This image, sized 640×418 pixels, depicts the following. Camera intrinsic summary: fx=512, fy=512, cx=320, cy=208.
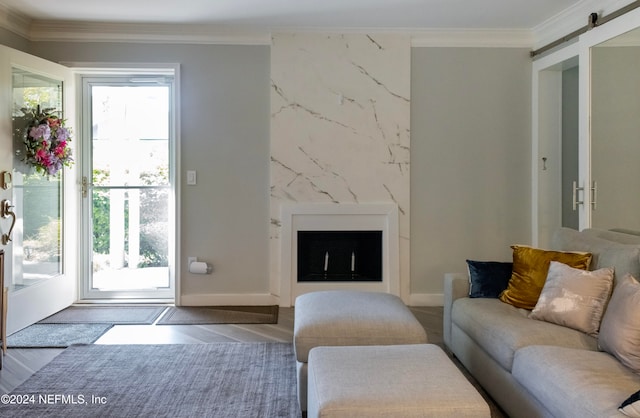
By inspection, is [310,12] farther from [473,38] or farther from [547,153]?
[547,153]

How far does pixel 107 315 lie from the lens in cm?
434

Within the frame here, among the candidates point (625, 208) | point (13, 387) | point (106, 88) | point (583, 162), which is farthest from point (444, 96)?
point (13, 387)

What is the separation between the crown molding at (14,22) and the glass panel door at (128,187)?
0.67m

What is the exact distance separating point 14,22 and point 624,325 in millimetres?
4784

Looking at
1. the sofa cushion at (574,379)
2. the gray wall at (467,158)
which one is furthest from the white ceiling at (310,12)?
the sofa cushion at (574,379)

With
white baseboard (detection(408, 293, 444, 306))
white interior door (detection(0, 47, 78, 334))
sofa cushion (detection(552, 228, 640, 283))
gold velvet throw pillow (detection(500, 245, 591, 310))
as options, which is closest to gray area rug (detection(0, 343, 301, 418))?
white interior door (detection(0, 47, 78, 334))

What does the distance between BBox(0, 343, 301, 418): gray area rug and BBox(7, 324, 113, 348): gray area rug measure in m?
0.21

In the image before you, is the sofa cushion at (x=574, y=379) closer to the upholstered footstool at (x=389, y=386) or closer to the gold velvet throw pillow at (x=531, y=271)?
the upholstered footstool at (x=389, y=386)

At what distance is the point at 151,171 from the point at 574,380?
404cm

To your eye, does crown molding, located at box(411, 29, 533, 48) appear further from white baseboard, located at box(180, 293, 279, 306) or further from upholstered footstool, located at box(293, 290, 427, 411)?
upholstered footstool, located at box(293, 290, 427, 411)

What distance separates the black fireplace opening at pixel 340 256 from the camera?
4.76 meters

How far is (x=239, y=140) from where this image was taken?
466 cm

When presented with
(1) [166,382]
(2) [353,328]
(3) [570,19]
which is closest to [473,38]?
(3) [570,19]

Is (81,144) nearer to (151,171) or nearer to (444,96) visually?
(151,171)
